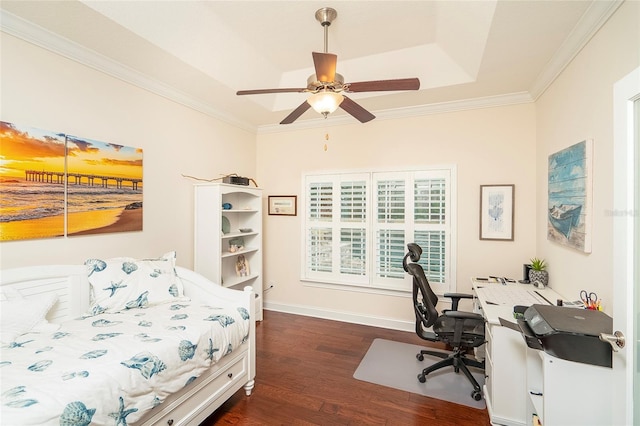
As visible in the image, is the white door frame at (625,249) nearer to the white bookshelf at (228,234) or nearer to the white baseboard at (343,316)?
the white baseboard at (343,316)

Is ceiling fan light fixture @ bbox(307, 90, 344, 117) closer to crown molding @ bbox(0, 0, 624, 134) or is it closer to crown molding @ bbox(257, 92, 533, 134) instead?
crown molding @ bbox(0, 0, 624, 134)

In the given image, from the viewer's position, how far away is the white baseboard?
3627mm

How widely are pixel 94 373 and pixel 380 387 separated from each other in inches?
80.2

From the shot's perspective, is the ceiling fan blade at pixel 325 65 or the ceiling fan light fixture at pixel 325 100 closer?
the ceiling fan blade at pixel 325 65

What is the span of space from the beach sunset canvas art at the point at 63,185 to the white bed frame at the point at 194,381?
1.01 ft

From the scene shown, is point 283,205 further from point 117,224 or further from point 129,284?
point 129,284

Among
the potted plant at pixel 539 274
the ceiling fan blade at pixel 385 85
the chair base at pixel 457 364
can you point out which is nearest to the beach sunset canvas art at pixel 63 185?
the ceiling fan blade at pixel 385 85

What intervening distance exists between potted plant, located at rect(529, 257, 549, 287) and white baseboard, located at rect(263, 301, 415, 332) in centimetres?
141

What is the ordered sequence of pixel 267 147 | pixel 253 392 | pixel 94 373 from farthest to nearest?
pixel 267 147 < pixel 253 392 < pixel 94 373

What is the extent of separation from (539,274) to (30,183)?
13.9 feet

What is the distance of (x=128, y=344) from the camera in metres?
1.65

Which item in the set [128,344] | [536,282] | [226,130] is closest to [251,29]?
→ [226,130]

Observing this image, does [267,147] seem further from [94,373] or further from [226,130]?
[94,373]

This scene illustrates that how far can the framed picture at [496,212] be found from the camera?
319cm
